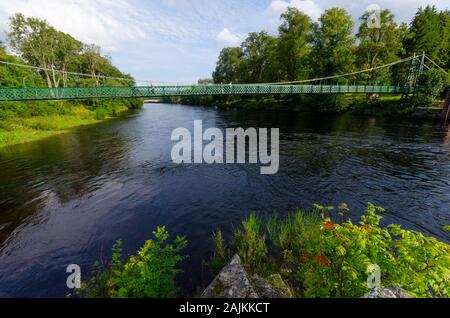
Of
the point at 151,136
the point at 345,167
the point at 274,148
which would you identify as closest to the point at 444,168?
the point at 345,167

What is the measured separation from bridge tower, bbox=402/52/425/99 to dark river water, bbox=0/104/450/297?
21869 millimetres

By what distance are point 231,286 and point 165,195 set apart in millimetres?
7534

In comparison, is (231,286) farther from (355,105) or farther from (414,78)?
(414,78)

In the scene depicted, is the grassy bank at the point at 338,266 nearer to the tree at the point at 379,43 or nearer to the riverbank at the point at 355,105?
the riverbank at the point at 355,105

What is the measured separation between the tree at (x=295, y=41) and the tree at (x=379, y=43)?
34.7ft

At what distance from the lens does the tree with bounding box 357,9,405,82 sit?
43969 mm

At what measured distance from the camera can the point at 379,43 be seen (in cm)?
4353

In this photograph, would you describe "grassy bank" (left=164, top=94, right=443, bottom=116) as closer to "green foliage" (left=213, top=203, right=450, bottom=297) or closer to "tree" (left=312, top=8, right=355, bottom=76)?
"tree" (left=312, top=8, right=355, bottom=76)

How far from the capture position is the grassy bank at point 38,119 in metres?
21.5

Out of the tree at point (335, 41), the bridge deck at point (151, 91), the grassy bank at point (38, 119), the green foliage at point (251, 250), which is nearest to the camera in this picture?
the green foliage at point (251, 250)

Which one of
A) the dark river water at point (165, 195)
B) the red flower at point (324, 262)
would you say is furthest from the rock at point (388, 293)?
the dark river water at point (165, 195)

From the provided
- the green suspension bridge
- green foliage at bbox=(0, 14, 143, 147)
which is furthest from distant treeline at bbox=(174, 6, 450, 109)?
green foliage at bbox=(0, 14, 143, 147)
